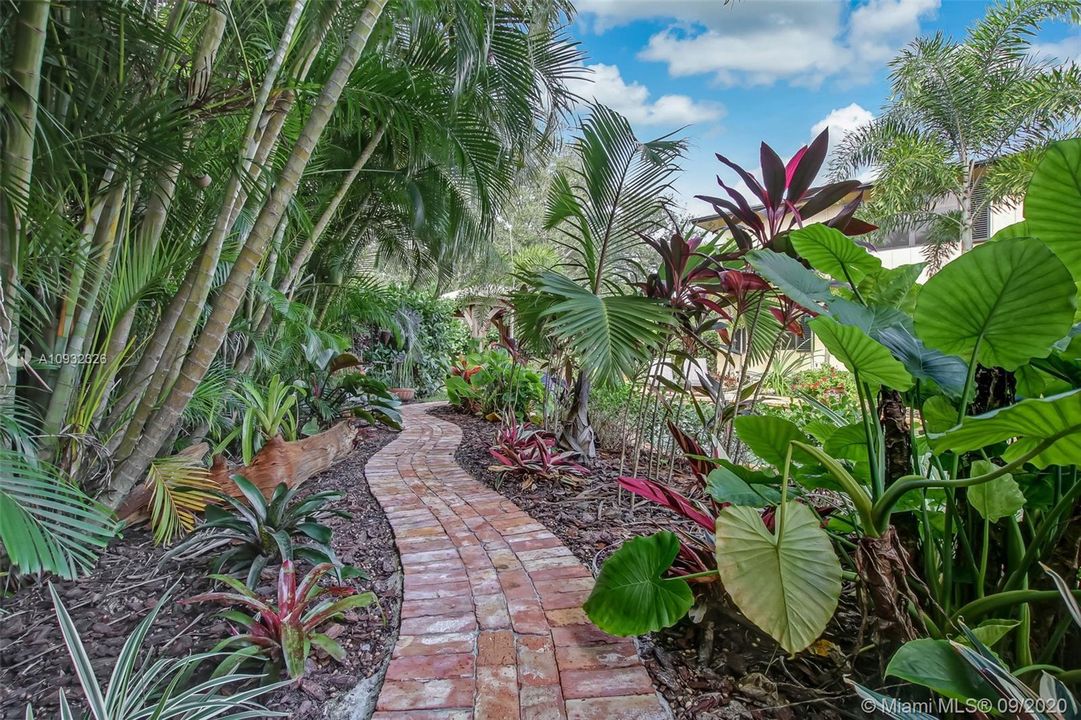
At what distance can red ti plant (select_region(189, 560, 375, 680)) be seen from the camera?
3.59 feet

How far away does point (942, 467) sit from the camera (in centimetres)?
113

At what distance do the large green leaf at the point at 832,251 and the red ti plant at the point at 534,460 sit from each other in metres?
1.61

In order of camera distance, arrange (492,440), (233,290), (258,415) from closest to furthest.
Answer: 1. (233,290)
2. (258,415)
3. (492,440)

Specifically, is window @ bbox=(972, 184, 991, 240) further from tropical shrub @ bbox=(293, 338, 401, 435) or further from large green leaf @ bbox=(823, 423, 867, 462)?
tropical shrub @ bbox=(293, 338, 401, 435)

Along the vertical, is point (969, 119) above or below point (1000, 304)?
above

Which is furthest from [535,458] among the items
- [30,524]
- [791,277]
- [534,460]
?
[30,524]

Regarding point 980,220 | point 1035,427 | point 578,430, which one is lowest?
point 578,430

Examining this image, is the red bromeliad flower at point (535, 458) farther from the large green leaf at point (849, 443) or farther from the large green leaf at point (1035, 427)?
the large green leaf at point (1035, 427)

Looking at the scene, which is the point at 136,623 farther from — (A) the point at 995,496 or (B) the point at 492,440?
(B) the point at 492,440

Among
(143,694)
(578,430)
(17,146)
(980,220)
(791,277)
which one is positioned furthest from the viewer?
(980,220)

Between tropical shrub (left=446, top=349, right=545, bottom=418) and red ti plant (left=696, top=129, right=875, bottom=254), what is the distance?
256cm

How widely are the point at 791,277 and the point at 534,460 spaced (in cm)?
176

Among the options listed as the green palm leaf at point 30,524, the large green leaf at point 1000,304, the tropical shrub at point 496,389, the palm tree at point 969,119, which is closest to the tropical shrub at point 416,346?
the tropical shrub at point 496,389

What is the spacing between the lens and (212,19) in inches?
73.8
